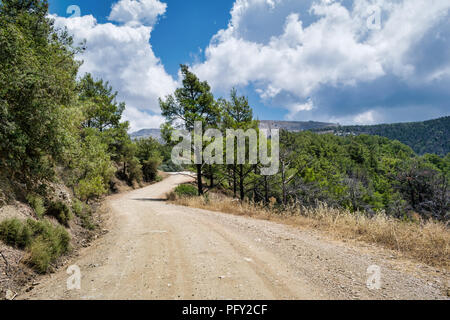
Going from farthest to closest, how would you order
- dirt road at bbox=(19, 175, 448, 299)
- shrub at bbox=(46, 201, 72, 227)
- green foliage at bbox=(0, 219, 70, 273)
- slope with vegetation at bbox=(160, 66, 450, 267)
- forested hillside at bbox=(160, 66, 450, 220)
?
forested hillside at bbox=(160, 66, 450, 220), shrub at bbox=(46, 201, 72, 227), slope with vegetation at bbox=(160, 66, 450, 267), green foliage at bbox=(0, 219, 70, 273), dirt road at bbox=(19, 175, 448, 299)

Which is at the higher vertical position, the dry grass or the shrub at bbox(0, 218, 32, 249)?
the shrub at bbox(0, 218, 32, 249)

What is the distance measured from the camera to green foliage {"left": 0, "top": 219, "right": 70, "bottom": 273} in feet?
17.0

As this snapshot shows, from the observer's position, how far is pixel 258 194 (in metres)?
23.6

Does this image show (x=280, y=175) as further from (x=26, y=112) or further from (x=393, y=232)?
(x=26, y=112)

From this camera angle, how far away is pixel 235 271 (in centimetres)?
456

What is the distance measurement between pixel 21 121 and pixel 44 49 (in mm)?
3983

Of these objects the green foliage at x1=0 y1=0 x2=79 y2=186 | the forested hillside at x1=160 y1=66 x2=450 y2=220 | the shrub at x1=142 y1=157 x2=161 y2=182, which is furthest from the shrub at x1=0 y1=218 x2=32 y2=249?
the shrub at x1=142 y1=157 x2=161 y2=182

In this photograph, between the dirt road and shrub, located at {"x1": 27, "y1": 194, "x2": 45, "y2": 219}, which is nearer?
the dirt road

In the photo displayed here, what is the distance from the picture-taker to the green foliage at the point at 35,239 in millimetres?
5172

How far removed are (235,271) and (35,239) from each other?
5.09 meters

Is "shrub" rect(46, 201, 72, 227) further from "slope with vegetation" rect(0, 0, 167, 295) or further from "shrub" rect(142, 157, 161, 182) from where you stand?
"shrub" rect(142, 157, 161, 182)

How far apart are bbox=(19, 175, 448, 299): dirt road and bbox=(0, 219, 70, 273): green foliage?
0.51 metres

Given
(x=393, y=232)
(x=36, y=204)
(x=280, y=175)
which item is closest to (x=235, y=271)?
(x=393, y=232)

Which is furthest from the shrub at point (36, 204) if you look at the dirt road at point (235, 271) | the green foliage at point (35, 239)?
the dirt road at point (235, 271)
